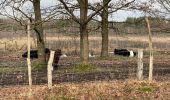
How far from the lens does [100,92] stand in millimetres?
13383

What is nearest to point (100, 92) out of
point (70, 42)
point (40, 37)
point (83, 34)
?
point (83, 34)

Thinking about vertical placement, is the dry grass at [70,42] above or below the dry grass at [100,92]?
above

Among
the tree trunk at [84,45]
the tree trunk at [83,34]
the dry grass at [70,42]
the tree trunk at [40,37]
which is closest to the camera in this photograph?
the tree trunk at [83,34]

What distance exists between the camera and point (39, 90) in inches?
532

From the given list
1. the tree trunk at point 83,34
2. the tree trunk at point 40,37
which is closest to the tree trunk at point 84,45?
the tree trunk at point 83,34

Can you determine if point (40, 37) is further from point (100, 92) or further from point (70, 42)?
point (70, 42)

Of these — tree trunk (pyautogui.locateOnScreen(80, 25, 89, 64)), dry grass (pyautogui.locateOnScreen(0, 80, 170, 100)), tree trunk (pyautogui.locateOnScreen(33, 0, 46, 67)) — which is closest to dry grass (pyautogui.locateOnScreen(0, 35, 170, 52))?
tree trunk (pyautogui.locateOnScreen(33, 0, 46, 67))

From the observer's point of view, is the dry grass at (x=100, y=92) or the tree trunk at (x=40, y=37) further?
the tree trunk at (x=40, y=37)

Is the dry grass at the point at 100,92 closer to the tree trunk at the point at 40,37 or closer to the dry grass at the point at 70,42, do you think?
the tree trunk at the point at 40,37

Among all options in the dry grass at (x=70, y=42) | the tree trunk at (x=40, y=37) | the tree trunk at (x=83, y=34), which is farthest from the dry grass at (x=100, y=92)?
the dry grass at (x=70, y=42)

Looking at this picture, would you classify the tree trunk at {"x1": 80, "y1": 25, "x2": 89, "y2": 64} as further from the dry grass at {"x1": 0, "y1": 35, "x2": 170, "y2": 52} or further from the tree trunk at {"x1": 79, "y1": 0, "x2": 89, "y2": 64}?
the dry grass at {"x1": 0, "y1": 35, "x2": 170, "y2": 52}

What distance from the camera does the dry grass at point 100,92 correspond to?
1295cm

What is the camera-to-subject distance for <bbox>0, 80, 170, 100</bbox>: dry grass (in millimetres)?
12953

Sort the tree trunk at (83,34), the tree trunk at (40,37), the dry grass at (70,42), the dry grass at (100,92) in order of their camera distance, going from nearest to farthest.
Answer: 1. the dry grass at (100,92)
2. the tree trunk at (83,34)
3. the tree trunk at (40,37)
4. the dry grass at (70,42)
